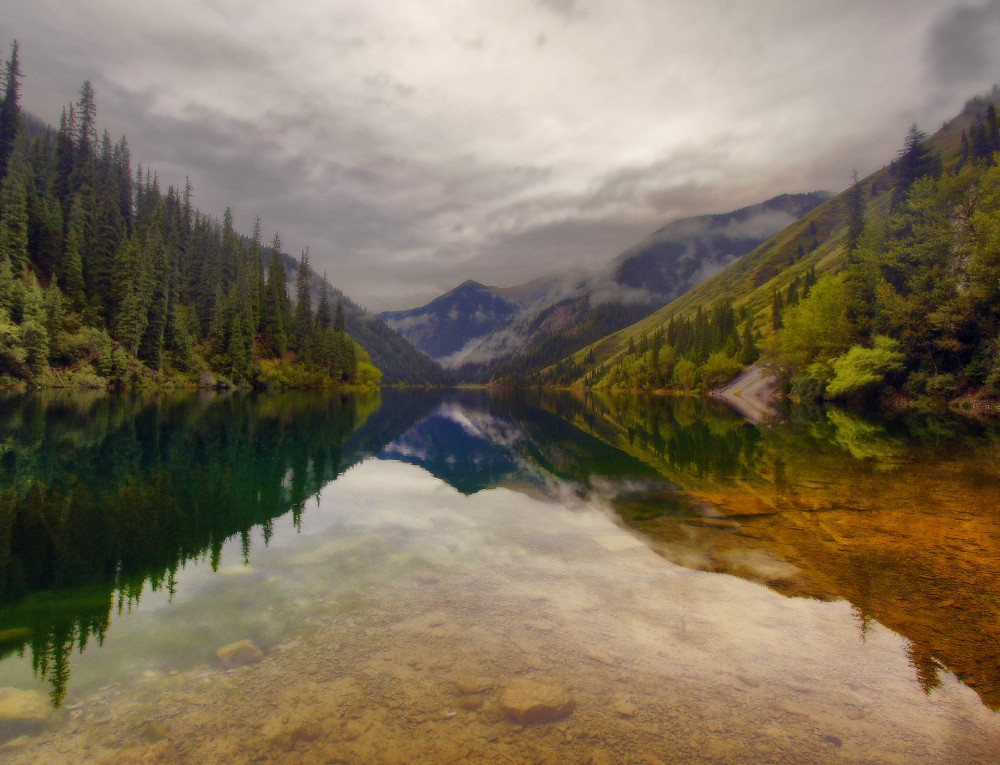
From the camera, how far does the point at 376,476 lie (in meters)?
24.9

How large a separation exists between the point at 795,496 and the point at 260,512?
19578 mm

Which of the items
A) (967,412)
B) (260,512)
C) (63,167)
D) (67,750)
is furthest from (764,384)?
(63,167)

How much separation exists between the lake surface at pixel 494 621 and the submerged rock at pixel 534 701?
0.09ft

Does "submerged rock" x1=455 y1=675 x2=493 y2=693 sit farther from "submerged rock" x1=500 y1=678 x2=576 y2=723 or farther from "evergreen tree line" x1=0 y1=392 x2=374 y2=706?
"evergreen tree line" x1=0 y1=392 x2=374 y2=706

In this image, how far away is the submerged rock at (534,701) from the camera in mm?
6355

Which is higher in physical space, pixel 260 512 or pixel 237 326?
pixel 237 326

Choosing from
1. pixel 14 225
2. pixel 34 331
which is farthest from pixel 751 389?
pixel 14 225

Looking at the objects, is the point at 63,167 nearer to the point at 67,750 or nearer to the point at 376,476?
the point at 376,476

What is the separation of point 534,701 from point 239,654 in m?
4.68

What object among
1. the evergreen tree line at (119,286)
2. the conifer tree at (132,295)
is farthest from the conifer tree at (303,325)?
the conifer tree at (132,295)

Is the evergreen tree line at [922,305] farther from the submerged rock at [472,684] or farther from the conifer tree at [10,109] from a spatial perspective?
the conifer tree at [10,109]

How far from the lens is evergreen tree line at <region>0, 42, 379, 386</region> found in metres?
75.8

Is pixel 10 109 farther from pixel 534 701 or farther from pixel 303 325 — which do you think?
pixel 534 701

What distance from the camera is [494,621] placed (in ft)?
29.9
